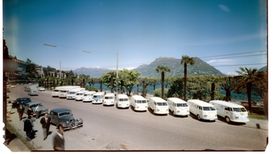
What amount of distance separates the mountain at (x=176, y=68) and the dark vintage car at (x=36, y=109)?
7879mm

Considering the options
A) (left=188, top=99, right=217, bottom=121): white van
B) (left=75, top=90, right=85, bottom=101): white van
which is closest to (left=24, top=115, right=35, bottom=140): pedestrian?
(left=75, top=90, right=85, bottom=101): white van

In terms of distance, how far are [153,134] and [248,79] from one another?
9.65 metres

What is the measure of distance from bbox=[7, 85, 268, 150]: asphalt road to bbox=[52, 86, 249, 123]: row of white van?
61cm

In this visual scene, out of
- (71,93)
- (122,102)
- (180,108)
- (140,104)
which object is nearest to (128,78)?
(122,102)

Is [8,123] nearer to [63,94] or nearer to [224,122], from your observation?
[63,94]

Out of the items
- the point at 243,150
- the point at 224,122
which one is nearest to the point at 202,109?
the point at 224,122

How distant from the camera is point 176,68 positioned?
24.2m

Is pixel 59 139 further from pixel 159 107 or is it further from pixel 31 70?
pixel 159 107

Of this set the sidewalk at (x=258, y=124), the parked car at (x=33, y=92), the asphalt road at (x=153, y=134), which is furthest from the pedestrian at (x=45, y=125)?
the sidewalk at (x=258, y=124)

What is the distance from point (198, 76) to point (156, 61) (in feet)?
22.3

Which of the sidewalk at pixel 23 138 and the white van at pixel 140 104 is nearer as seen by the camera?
the sidewalk at pixel 23 138

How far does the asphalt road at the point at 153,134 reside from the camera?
50.7 ft

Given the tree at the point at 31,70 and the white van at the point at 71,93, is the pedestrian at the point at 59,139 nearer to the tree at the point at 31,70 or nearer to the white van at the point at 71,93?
the tree at the point at 31,70

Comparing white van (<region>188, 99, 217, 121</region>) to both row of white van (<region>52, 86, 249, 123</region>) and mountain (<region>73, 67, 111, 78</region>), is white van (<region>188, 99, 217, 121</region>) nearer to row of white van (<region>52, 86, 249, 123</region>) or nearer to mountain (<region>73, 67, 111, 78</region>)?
row of white van (<region>52, 86, 249, 123</region>)
